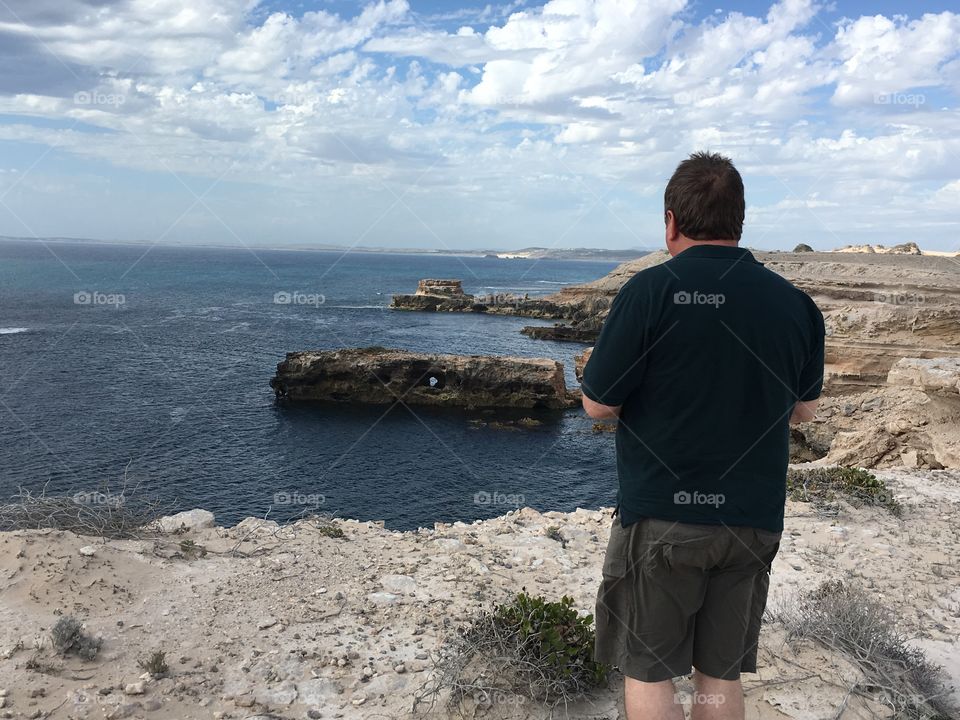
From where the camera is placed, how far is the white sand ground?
16.6ft

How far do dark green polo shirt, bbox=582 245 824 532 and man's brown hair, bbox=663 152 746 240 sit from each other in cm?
10

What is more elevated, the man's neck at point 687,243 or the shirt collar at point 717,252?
the man's neck at point 687,243

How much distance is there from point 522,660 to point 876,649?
289cm

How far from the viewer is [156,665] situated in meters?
5.30

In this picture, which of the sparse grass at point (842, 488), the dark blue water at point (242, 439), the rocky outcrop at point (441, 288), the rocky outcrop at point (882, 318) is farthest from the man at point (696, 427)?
the rocky outcrop at point (441, 288)

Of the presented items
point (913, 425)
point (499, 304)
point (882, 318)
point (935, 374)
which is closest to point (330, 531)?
point (935, 374)

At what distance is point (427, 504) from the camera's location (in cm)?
2330

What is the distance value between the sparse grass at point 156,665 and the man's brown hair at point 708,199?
504cm

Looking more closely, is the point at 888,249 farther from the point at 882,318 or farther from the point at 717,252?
the point at 717,252

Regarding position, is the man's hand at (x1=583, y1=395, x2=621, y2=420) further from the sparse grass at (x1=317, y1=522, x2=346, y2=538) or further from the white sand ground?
the sparse grass at (x1=317, y1=522, x2=346, y2=538)

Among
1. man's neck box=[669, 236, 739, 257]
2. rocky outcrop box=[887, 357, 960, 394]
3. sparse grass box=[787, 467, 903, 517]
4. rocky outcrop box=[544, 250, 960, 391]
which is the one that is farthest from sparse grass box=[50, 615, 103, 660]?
rocky outcrop box=[544, 250, 960, 391]

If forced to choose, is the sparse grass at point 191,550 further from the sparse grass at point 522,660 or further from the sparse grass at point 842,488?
the sparse grass at point 842,488

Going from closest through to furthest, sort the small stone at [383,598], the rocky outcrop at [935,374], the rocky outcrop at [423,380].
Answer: the small stone at [383,598], the rocky outcrop at [935,374], the rocky outcrop at [423,380]

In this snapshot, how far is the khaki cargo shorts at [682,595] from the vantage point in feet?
9.88
